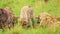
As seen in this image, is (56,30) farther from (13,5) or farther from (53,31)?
(13,5)

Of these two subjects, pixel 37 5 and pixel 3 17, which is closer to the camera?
pixel 3 17

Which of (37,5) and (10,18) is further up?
(37,5)

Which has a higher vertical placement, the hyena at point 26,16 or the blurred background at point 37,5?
the blurred background at point 37,5

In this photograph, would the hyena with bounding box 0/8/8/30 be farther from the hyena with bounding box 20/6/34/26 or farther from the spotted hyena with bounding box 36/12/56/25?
the spotted hyena with bounding box 36/12/56/25

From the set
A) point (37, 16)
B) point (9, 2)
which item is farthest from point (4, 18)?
point (9, 2)

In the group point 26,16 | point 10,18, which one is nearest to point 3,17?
point 10,18

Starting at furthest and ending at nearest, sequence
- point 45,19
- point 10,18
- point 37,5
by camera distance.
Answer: point 37,5, point 10,18, point 45,19

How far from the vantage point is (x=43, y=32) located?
523cm

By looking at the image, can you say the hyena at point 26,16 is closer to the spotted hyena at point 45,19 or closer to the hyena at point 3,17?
the spotted hyena at point 45,19

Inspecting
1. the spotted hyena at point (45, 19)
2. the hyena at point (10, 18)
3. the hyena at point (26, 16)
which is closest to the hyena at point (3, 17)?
the hyena at point (10, 18)

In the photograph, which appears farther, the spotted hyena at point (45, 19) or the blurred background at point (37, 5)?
the blurred background at point (37, 5)

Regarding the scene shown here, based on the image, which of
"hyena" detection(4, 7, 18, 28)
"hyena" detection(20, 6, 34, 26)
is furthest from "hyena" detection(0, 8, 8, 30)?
"hyena" detection(20, 6, 34, 26)

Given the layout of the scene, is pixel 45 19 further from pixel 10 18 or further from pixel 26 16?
pixel 10 18

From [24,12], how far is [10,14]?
1.07 ft
